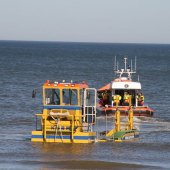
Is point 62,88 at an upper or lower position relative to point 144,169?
upper

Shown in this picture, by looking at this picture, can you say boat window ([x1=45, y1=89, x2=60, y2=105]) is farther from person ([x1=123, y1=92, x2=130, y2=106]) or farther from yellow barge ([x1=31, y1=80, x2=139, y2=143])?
person ([x1=123, y1=92, x2=130, y2=106])

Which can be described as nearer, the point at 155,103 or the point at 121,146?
the point at 121,146

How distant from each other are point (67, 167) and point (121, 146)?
188 inches

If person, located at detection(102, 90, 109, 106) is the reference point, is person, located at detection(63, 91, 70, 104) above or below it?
above

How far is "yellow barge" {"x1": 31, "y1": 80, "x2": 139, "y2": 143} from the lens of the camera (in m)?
30.1

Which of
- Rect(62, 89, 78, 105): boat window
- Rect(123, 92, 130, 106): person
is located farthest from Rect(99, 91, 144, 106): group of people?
Rect(62, 89, 78, 105): boat window

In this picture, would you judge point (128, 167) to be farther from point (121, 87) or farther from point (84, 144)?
point (121, 87)

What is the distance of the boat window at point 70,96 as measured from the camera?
3047 cm

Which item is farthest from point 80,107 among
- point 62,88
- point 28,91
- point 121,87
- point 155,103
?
point 28,91

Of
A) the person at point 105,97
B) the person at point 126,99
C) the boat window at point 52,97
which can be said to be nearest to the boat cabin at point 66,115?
the boat window at point 52,97

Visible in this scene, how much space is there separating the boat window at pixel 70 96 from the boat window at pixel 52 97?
0.22 meters

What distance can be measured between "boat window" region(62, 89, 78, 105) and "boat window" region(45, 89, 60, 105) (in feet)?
0.71

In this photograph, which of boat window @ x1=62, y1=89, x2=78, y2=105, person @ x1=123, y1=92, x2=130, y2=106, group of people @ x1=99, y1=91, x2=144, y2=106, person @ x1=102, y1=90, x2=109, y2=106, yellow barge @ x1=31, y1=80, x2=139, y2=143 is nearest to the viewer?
yellow barge @ x1=31, y1=80, x2=139, y2=143

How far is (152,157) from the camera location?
28.1 metres
